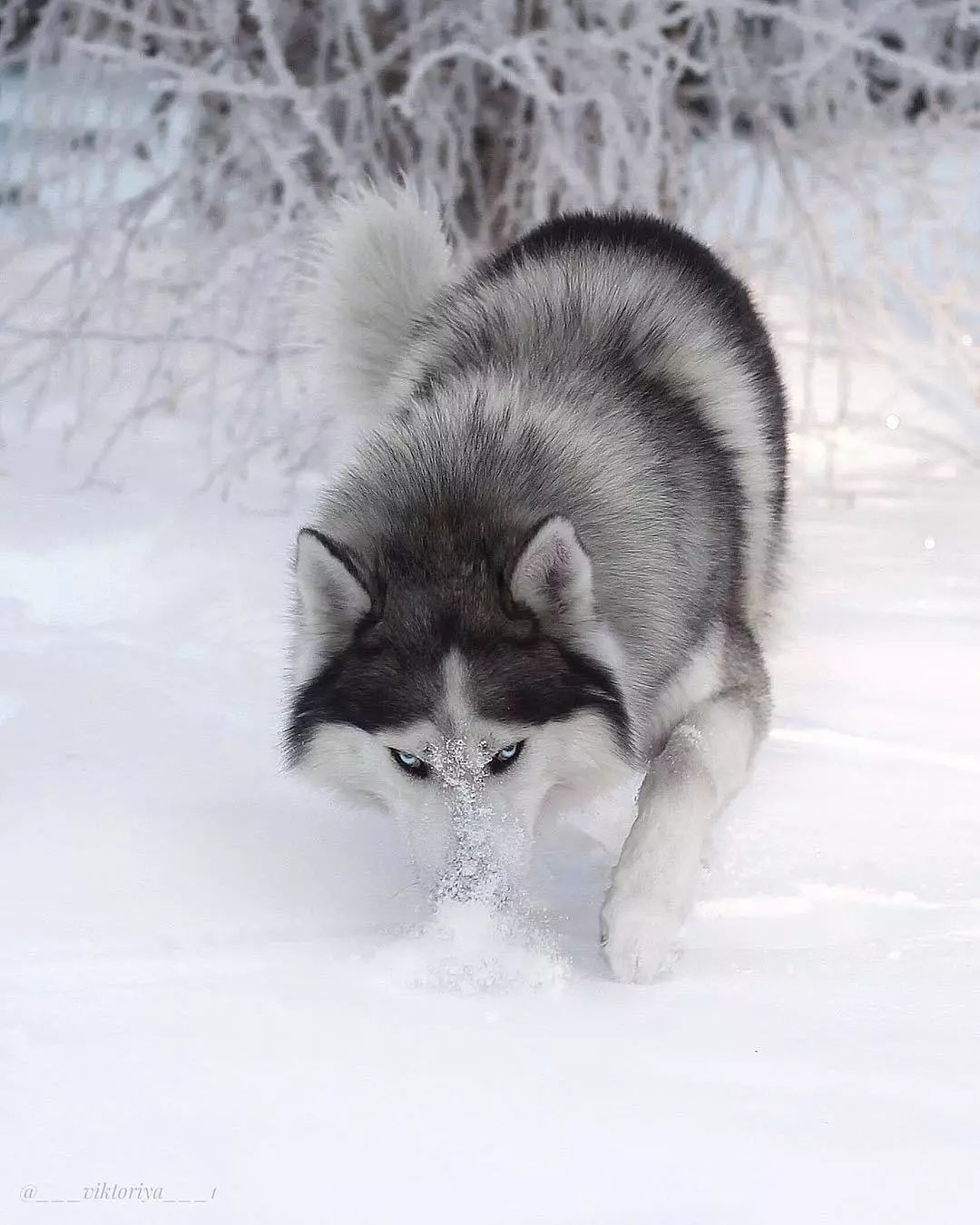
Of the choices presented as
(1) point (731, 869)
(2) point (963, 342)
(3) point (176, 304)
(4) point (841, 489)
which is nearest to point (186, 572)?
(3) point (176, 304)

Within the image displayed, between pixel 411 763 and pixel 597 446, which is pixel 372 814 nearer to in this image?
pixel 411 763

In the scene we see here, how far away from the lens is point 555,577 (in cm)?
198

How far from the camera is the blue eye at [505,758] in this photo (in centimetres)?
194

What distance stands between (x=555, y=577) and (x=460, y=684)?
0.69 ft

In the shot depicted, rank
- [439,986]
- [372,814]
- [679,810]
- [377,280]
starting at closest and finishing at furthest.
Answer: [439,986]
[679,810]
[372,814]
[377,280]

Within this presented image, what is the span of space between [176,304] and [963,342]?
2.34 meters

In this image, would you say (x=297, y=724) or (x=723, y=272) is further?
(x=723, y=272)

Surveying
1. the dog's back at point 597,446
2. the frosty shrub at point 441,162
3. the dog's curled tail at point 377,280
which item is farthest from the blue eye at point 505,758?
the frosty shrub at point 441,162

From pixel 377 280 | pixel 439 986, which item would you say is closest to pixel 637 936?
pixel 439 986

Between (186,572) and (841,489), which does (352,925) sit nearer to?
(186,572)

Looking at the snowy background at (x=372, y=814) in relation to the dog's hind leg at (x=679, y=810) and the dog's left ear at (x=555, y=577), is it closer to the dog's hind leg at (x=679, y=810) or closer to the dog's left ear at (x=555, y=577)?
the dog's hind leg at (x=679, y=810)

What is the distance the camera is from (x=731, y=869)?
7.44 ft

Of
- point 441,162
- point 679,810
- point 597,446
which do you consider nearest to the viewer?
point 679,810

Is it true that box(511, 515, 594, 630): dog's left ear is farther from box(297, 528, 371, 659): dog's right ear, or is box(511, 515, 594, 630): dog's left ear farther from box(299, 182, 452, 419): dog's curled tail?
box(299, 182, 452, 419): dog's curled tail
